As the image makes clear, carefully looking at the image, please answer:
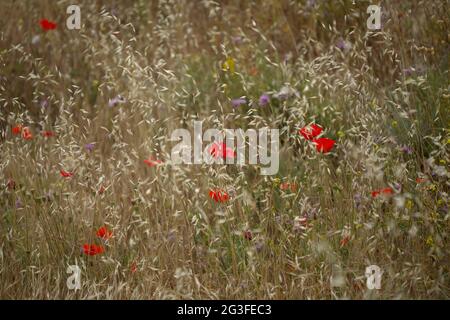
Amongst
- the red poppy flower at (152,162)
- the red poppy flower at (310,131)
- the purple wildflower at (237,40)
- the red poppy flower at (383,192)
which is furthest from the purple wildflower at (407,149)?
the purple wildflower at (237,40)

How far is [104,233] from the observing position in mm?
2691

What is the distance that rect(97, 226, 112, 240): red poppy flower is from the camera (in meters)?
2.67

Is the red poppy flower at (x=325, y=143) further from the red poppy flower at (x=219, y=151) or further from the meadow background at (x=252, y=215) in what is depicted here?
the red poppy flower at (x=219, y=151)

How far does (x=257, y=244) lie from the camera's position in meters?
2.63

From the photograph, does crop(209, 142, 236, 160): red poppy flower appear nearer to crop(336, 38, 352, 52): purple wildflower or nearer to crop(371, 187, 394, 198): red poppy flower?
crop(371, 187, 394, 198): red poppy flower

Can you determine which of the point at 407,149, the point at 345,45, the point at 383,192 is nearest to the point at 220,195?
the point at 383,192

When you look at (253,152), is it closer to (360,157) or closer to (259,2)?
(360,157)

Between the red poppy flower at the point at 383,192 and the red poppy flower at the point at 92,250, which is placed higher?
the red poppy flower at the point at 383,192

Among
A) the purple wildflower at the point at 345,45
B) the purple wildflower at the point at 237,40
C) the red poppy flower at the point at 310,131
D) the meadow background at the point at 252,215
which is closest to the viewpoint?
the meadow background at the point at 252,215

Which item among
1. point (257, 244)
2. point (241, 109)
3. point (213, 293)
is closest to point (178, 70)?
point (241, 109)

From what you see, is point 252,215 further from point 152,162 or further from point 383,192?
point 383,192

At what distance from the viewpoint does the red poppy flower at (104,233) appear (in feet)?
8.77

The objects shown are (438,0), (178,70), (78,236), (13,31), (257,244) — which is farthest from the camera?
(13,31)

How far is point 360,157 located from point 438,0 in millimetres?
1366
